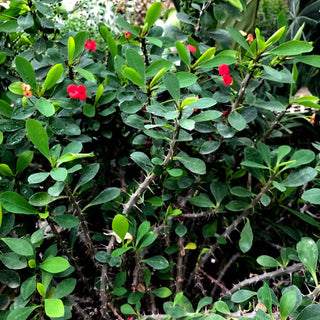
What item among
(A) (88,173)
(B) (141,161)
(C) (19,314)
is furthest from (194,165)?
(C) (19,314)

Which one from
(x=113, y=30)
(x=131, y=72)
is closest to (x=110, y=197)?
(x=131, y=72)

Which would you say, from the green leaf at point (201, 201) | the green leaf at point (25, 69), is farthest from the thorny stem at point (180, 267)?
the green leaf at point (25, 69)

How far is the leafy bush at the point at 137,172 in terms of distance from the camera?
665 mm

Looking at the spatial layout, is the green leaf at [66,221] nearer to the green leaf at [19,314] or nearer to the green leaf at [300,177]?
the green leaf at [19,314]

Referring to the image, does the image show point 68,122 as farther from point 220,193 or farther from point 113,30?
point 113,30

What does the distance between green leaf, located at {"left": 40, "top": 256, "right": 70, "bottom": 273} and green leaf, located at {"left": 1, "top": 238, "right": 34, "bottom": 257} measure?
5 centimetres

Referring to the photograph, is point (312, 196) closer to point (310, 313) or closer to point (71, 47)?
point (310, 313)

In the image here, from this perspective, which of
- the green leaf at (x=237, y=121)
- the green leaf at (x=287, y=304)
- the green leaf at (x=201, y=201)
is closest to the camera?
the green leaf at (x=287, y=304)

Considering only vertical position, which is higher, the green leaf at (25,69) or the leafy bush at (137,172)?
the green leaf at (25,69)

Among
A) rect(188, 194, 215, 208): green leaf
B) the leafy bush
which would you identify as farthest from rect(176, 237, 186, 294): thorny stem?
rect(188, 194, 215, 208): green leaf

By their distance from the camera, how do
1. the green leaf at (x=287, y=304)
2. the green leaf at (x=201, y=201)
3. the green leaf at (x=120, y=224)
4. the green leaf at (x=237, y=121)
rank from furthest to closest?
1. the green leaf at (x=201, y=201)
2. the green leaf at (x=237, y=121)
3. the green leaf at (x=120, y=224)
4. the green leaf at (x=287, y=304)

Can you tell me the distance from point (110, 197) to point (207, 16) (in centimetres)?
57

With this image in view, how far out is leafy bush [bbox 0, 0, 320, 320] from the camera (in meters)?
0.66

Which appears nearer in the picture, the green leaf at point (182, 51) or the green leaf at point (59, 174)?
the green leaf at point (59, 174)
